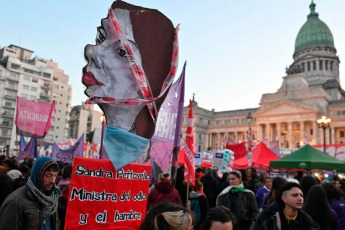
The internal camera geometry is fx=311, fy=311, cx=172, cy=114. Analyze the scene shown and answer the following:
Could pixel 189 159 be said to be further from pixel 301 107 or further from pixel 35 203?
pixel 301 107

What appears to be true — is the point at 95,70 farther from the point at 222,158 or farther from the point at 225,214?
the point at 222,158

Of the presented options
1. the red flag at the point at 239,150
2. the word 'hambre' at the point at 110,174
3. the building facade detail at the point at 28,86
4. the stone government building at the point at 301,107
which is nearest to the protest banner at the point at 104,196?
the word 'hambre' at the point at 110,174

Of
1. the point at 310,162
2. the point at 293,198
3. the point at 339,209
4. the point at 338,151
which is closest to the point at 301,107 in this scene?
the point at 338,151

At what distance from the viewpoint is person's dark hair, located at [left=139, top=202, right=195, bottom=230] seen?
1.64m

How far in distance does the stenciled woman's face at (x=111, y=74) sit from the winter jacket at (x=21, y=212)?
1662 mm

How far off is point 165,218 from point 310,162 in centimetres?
934

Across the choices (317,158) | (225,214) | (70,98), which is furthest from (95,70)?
(70,98)

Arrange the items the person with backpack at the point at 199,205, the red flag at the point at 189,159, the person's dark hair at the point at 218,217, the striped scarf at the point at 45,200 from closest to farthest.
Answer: the person's dark hair at the point at 218,217
the striped scarf at the point at 45,200
the person with backpack at the point at 199,205
the red flag at the point at 189,159

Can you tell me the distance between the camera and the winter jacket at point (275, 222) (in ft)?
11.3

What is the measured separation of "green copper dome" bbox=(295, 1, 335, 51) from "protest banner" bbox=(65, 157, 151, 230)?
80665mm

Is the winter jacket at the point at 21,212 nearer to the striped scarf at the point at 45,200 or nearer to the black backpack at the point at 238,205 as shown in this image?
the striped scarf at the point at 45,200

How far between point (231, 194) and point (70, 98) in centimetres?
7305

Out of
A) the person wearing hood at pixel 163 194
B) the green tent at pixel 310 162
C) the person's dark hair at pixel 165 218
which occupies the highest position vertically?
the green tent at pixel 310 162

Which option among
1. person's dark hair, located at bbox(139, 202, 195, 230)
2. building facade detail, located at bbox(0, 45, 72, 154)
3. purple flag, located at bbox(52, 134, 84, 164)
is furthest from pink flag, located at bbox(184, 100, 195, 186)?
building facade detail, located at bbox(0, 45, 72, 154)
